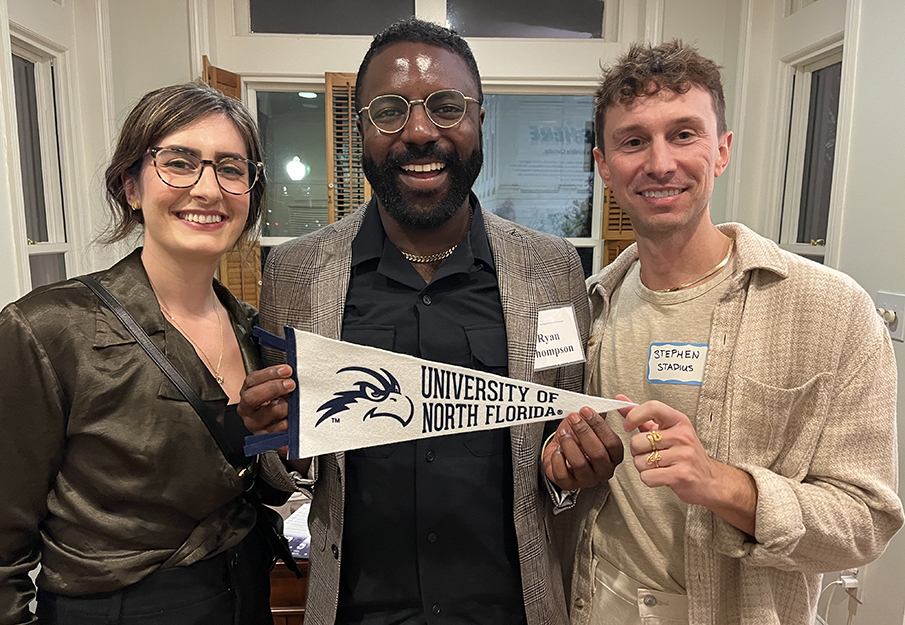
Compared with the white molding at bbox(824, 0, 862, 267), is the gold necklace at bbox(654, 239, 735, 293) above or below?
below

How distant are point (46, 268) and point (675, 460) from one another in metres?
3.66

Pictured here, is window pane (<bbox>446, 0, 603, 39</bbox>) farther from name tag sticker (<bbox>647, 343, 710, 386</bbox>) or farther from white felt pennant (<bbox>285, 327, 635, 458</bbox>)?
white felt pennant (<bbox>285, 327, 635, 458</bbox>)

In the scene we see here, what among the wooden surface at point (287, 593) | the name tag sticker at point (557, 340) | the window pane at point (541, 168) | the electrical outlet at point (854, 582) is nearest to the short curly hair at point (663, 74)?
the name tag sticker at point (557, 340)

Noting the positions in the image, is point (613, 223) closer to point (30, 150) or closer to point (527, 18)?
point (527, 18)

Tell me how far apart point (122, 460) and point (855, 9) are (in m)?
3.40

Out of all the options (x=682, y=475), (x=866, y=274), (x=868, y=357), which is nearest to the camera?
(x=682, y=475)

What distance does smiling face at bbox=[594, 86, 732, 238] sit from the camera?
1.20 meters

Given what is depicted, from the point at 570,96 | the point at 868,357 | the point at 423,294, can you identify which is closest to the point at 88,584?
the point at 423,294

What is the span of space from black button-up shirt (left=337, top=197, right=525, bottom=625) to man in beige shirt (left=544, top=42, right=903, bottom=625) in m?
0.20

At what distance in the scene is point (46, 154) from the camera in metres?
3.34

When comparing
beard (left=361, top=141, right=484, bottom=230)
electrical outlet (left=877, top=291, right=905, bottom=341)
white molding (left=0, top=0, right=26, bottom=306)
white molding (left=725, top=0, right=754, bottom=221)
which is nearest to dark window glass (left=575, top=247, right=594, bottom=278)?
white molding (left=725, top=0, right=754, bottom=221)

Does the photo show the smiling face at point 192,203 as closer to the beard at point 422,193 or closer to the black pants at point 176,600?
the beard at point 422,193

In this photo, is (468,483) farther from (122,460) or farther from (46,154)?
(46,154)

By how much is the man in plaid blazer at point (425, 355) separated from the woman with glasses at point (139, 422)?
186 mm
